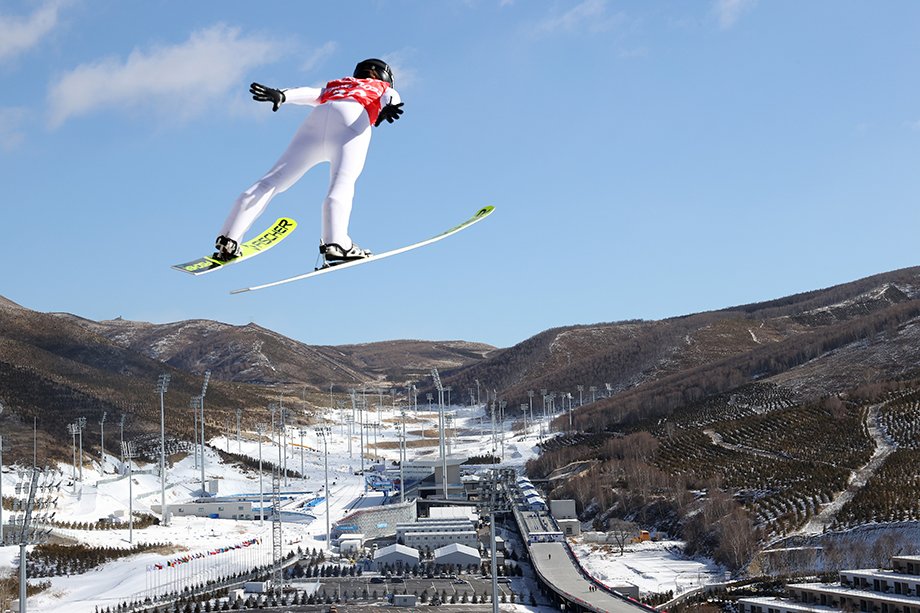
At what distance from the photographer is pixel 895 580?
35938mm

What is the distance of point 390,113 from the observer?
29.5 feet

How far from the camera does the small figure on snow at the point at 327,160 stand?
8.60 meters

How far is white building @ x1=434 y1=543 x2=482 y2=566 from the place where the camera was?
50.7 metres

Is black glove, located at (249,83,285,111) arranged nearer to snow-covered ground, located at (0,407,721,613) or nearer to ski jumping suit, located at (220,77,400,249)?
ski jumping suit, located at (220,77,400,249)

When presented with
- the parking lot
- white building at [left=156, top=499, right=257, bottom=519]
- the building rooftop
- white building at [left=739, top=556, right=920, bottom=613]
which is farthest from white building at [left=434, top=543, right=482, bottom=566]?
white building at [left=156, top=499, right=257, bottom=519]

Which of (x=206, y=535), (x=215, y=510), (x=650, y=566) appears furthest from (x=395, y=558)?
(x=215, y=510)

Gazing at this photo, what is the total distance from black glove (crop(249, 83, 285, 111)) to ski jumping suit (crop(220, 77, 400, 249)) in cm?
9

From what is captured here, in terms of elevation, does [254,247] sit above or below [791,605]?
above

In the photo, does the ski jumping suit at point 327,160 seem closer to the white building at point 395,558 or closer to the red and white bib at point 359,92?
the red and white bib at point 359,92

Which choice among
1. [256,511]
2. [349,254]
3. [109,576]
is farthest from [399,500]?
[349,254]

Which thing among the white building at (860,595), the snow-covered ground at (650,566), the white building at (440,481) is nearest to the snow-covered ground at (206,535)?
the snow-covered ground at (650,566)

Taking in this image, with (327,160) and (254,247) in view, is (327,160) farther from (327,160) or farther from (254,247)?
(254,247)

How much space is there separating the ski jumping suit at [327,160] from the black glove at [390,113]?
0.18 metres

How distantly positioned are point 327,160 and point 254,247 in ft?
4.02
